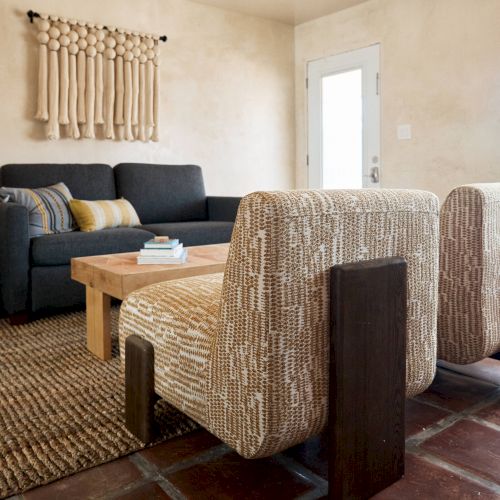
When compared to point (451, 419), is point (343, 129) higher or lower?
higher

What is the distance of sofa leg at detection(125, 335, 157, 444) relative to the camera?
1.33 metres

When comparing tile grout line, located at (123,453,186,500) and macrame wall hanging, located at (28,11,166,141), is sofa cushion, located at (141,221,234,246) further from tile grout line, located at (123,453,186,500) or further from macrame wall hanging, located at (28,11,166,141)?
tile grout line, located at (123,453,186,500)

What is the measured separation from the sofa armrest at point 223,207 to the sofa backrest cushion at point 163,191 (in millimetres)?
78

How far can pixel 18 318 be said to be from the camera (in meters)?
2.71

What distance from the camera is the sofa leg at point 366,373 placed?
3.35 ft

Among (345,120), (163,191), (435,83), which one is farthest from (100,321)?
(345,120)

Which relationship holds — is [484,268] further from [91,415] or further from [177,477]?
[91,415]

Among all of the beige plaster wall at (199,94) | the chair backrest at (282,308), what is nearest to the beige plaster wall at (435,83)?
the beige plaster wall at (199,94)

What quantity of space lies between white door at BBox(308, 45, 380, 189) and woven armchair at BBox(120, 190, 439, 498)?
136 inches

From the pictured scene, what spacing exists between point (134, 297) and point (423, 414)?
3.20ft

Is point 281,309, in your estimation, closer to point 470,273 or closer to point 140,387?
point 140,387

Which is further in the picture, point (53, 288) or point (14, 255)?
point (53, 288)

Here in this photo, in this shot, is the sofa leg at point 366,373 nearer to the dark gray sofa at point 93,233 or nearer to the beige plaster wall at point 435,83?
the dark gray sofa at point 93,233

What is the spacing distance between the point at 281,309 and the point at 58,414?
3.33 ft
